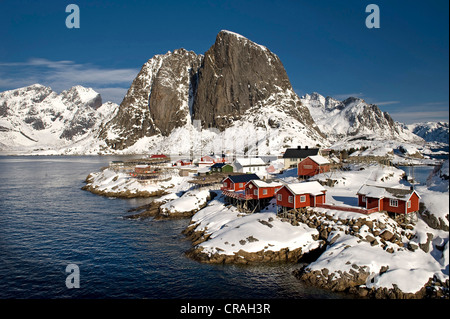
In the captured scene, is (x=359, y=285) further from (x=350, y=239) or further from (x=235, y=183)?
(x=235, y=183)

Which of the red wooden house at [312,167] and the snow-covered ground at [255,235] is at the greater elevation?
the red wooden house at [312,167]

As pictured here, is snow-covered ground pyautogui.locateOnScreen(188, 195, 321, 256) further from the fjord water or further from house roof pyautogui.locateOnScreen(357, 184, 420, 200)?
house roof pyautogui.locateOnScreen(357, 184, 420, 200)

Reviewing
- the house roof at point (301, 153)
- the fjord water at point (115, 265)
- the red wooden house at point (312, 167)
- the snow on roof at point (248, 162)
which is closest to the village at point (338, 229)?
the fjord water at point (115, 265)

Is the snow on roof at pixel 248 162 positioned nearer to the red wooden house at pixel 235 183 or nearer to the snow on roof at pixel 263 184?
the red wooden house at pixel 235 183

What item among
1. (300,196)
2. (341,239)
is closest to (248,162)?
(300,196)

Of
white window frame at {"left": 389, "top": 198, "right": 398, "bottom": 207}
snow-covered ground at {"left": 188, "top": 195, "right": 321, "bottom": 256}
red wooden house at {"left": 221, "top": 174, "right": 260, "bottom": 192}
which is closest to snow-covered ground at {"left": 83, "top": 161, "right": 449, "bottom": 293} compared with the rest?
snow-covered ground at {"left": 188, "top": 195, "right": 321, "bottom": 256}
